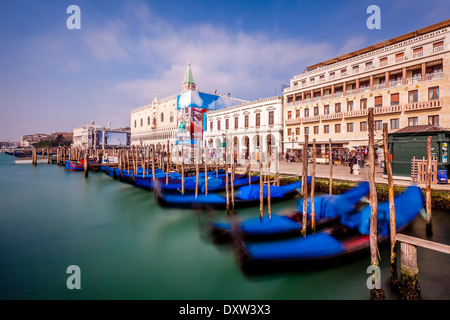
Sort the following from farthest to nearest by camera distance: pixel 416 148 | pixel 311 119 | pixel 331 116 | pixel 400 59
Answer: pixel 311 119, pixel 331 116, pixel 400 59, pixel 416 148

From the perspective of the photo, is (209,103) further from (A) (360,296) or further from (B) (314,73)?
(A) (360,296)

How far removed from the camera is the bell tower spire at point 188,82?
4256cm

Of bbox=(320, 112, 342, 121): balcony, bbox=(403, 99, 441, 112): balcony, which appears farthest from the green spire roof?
bbox=(403, 99, 441, 112): balcony

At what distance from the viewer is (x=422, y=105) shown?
17.2m

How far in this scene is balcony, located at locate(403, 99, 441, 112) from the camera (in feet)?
54.8

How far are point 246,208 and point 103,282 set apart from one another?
632 cm

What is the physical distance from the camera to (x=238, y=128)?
3062 centimetres

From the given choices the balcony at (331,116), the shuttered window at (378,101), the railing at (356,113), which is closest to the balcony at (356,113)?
the railing at (356,113)

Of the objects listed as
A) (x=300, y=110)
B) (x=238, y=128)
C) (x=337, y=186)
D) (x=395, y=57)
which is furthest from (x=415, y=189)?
(x=238, y=128)

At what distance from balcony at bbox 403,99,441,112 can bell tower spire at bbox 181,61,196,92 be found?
3335 centimetres

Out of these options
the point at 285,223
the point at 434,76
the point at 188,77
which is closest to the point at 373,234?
the point at 285,223

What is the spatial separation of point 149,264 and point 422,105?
21.2m

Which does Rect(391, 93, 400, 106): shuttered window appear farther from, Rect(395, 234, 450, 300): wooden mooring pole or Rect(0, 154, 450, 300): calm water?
Rect(395, 234, 450, 300): wooden mooring pole

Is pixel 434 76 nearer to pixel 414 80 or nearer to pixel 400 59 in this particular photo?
pixel 414 80
